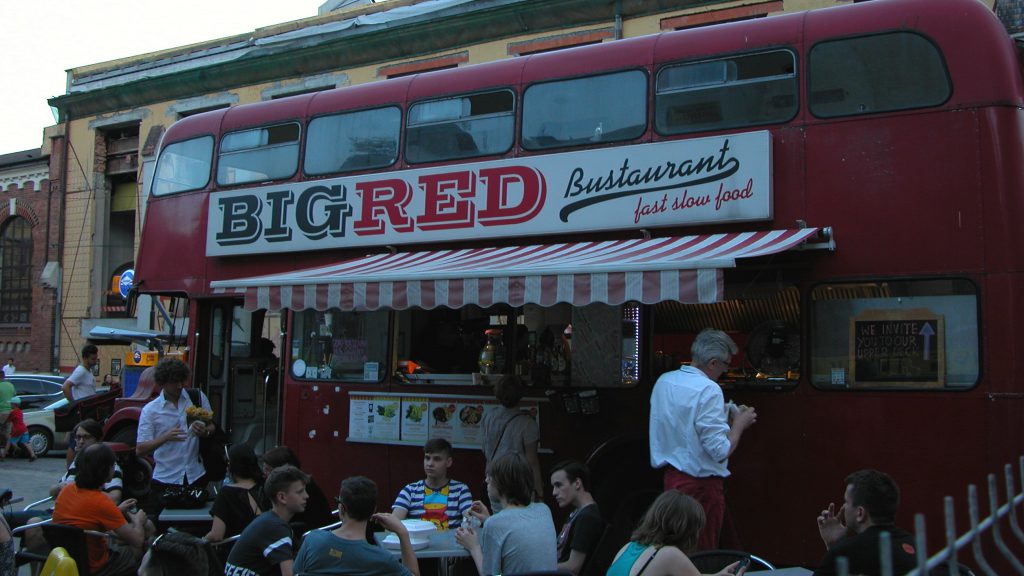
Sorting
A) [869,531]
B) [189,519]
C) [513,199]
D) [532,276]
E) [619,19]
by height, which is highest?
[619,19]

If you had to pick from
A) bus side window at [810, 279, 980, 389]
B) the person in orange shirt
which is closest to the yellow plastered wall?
the person in orange shirt

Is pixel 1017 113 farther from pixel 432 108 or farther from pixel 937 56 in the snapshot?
pixel 432 108

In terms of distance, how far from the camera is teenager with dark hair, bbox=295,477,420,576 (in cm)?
445

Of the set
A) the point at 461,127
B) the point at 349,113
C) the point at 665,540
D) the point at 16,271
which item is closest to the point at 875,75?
the point at 461,127

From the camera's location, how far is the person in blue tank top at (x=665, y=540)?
4.05 metres

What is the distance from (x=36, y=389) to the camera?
19.0 metres

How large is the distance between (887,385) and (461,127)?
14.1ft

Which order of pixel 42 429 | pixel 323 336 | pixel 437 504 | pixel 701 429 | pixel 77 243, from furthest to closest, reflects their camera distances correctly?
pixel 77 243 → pixel 42 429 → pixel 323 336 → pixel 437 504 → pixel 701 429

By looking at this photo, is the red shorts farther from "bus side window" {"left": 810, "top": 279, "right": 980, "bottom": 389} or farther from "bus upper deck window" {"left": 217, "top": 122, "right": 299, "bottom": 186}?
"bus upper deck window" {"left": 217, "top": 122, "right": 299, "bottom": 186}

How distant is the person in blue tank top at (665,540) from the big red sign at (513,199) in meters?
3.43

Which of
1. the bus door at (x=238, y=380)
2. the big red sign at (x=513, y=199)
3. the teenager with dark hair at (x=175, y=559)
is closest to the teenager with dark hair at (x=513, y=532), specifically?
the teenager with dark hair at (x=175, y=559)

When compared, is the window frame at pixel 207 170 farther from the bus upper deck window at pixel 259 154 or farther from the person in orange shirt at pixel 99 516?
the person in orange shirt at pixel 99 516

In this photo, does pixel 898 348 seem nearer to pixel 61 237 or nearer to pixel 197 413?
pixel 197 413

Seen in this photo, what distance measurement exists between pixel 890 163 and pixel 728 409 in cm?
217
